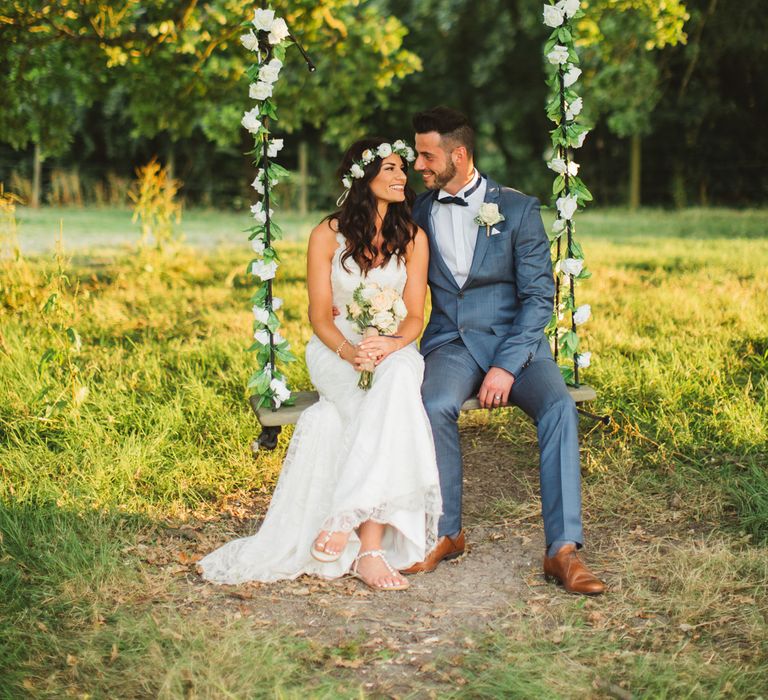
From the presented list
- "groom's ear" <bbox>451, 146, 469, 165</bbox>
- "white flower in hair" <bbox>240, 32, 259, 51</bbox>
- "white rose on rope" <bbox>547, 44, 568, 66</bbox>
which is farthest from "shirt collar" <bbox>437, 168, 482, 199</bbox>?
"white flower in hair" <bbox>240, 32, 259, 51</bbox>

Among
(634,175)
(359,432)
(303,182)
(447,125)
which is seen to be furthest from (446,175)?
(634,175)

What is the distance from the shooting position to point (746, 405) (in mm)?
5441

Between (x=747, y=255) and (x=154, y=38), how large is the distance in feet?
20.8

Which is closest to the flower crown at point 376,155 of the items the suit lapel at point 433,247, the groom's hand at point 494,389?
the suit lapel at point 433,247

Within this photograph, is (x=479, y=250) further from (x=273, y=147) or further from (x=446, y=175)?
(x=273, y=147)

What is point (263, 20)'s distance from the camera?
4.21m

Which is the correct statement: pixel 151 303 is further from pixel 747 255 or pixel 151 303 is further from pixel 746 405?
pixel 747 255

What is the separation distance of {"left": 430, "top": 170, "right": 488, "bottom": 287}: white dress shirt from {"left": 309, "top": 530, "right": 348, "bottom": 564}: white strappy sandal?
1387 millimetres

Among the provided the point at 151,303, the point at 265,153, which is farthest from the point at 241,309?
the point at 265,153

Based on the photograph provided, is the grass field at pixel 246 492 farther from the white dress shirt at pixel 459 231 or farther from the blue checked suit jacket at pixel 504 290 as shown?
the white dress shirt at pixel 459 231

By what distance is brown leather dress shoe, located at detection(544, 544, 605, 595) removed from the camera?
3.86 meters

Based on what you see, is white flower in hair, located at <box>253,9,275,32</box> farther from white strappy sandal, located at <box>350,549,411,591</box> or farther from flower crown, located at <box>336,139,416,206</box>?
white strappy sandal, located at <box>350,549,411,591</box>

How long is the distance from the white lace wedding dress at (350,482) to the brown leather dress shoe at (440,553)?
0.10ft

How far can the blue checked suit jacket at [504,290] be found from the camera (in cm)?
455
